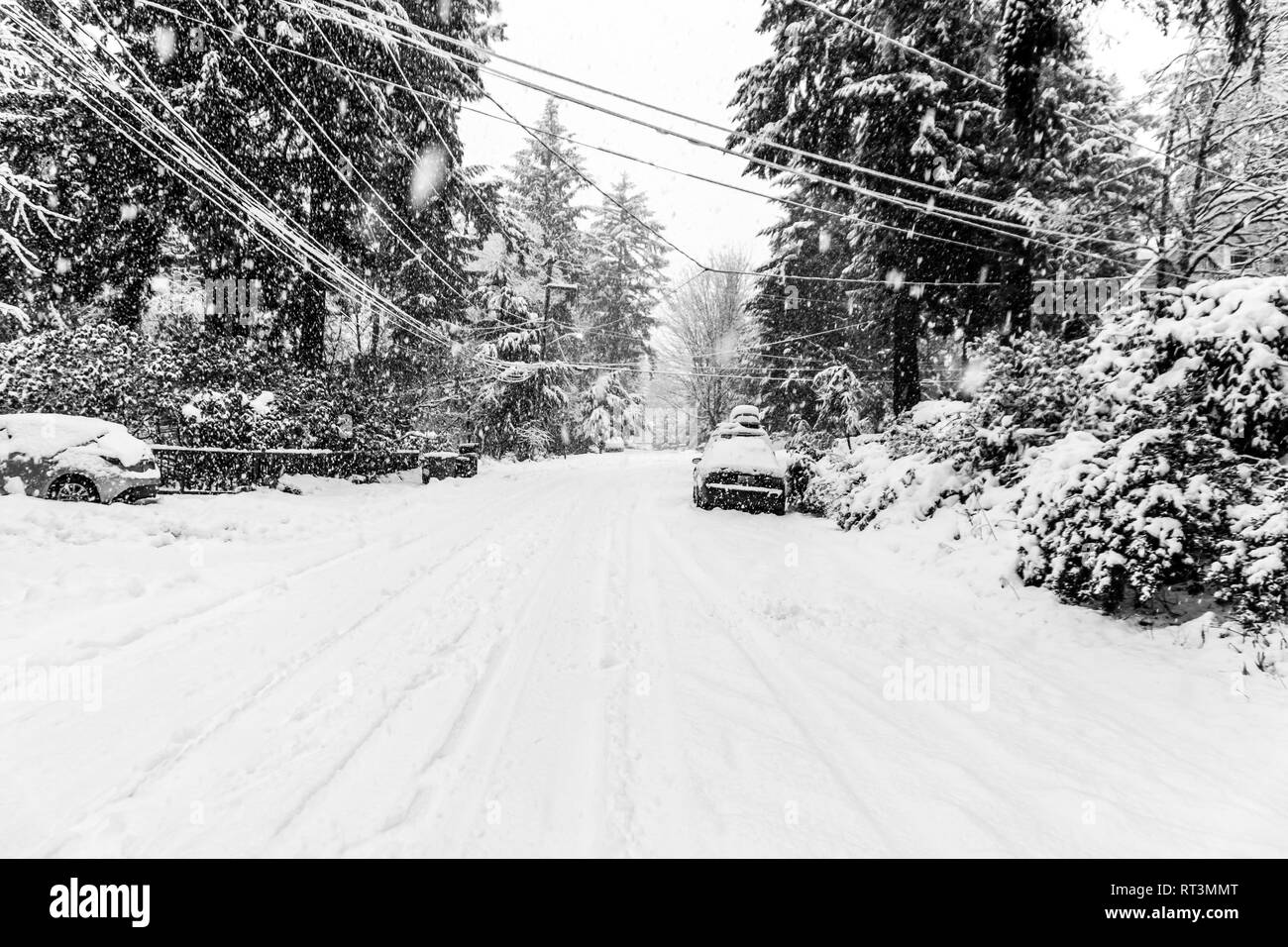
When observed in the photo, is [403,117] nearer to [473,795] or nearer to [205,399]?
[205,399]

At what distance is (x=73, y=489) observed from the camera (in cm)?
861

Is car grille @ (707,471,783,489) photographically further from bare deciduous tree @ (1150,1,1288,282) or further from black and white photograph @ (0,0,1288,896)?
bare deciduous tree @ (1150,1,1288,282)

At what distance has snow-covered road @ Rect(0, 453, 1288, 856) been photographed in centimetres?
235

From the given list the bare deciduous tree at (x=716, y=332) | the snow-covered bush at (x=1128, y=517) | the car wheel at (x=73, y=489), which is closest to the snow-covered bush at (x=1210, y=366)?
the snow-covered bush at (x=1128, y=517)

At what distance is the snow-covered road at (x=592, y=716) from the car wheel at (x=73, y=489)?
6.55ft

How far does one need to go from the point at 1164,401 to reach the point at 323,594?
8.20m

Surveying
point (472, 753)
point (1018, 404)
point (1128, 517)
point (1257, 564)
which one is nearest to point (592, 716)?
point (472, 753)

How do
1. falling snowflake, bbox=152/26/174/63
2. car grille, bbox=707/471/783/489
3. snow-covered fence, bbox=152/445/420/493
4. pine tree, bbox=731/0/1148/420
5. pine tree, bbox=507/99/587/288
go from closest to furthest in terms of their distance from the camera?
1. snow-covered fence, bbox=152/445/420/493
2. pine tree, bbox=731/0/1148/420
3. car grille, bbox=707/471/783/489
4. falling snowflake, bbox=152/26/174/63
5. pine tree, bbox=507/99/587/288

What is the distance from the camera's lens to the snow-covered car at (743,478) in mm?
12734

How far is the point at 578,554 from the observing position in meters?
7.88

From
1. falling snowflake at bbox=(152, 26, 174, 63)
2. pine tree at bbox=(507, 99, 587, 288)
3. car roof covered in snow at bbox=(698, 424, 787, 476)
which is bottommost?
car roof covered in snow at bbox=(698, 424, 787, 476)

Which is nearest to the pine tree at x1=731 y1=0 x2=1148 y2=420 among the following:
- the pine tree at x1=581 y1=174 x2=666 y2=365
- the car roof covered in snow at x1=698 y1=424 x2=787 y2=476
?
the car roof covered in snow at x1=698 y1=424 x2=787 y2=476

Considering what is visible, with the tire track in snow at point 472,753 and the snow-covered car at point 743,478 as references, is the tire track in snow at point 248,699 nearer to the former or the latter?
the tire track in snow at point 472,753
